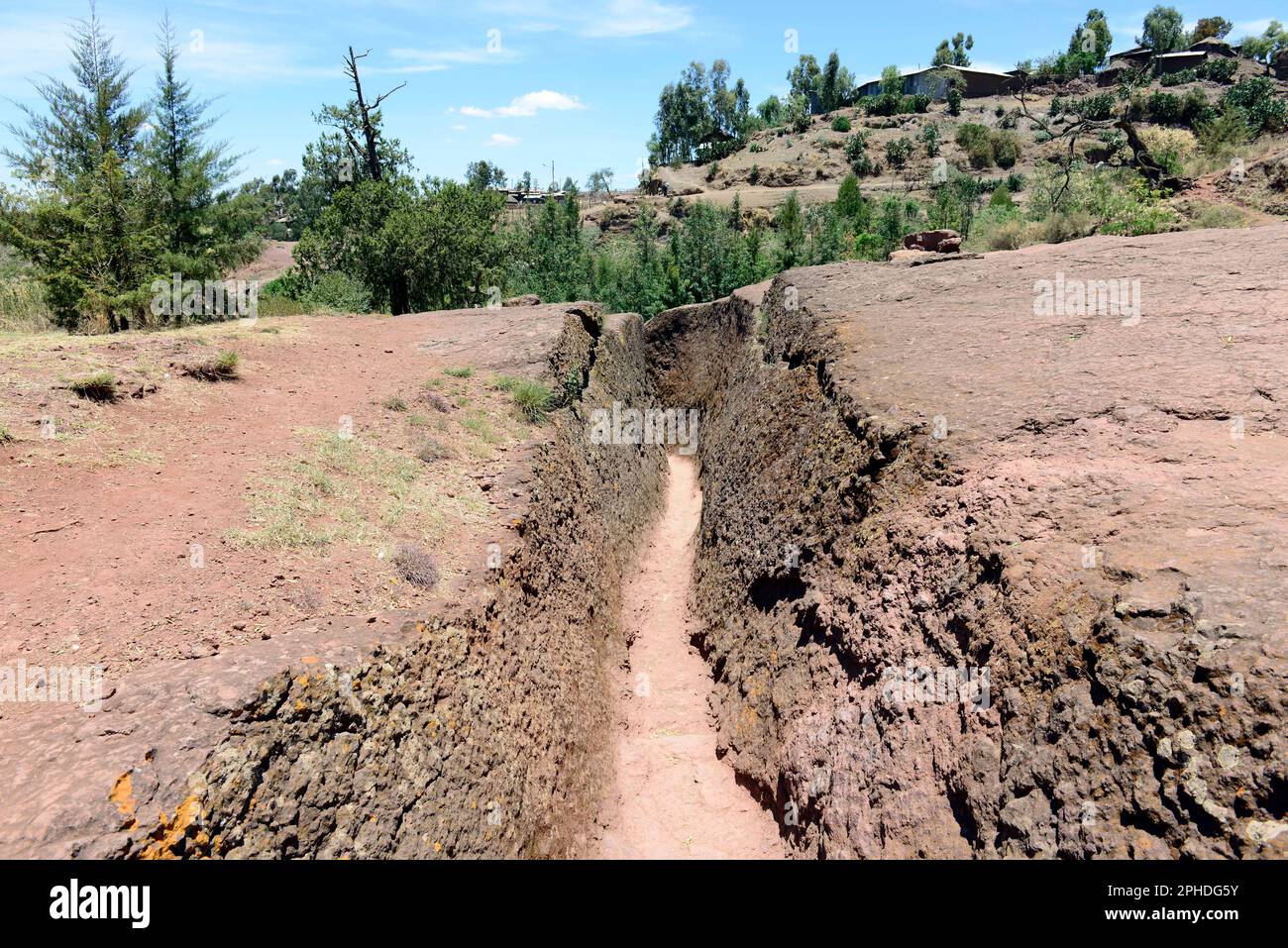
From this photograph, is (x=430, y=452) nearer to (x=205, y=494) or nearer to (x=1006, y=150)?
(x=205, y=494)

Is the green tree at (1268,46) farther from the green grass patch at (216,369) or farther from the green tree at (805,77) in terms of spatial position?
the green grass patch at (216,369)

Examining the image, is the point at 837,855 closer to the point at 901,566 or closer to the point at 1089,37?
the point at 901,566

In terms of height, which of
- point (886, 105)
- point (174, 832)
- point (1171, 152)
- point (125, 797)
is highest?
point (886, 105)

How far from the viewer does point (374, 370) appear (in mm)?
10766

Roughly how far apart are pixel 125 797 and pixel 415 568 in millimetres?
2737

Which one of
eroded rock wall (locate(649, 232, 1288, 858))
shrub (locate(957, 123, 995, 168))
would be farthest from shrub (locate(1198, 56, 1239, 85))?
eroded rock wall (locate(649, 232, 1288, 858))

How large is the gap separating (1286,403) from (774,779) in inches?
199

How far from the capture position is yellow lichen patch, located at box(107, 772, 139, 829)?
3.11 metres

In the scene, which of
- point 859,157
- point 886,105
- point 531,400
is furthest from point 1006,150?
point 531,400

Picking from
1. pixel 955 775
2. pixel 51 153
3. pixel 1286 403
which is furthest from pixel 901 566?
pixel 51 153

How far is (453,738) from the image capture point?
5.00m

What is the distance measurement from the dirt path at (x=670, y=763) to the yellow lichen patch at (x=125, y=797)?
427cm

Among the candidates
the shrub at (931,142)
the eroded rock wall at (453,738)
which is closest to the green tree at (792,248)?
the eroded rock wall at (453,738)

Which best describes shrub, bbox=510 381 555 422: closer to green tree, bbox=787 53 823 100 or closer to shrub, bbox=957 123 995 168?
shrub, bbox=957 123 995 168
